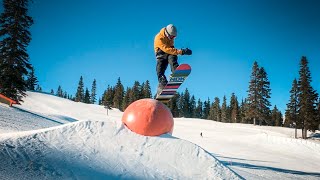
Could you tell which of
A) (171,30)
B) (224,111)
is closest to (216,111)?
(224,111)

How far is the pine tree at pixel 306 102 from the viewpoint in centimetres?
4881

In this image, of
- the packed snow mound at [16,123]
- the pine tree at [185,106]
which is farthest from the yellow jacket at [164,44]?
the pine tree at [185,106]

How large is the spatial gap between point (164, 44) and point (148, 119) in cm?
210

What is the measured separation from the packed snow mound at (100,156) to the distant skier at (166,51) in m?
1.92

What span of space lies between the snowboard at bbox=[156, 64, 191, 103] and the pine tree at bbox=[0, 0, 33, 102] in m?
24.6

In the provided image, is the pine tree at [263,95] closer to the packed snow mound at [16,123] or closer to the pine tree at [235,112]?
the pine tree at [235,112]

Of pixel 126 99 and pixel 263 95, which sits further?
pixel 126 99

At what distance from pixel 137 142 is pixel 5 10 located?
93.5 ft

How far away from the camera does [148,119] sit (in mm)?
6316

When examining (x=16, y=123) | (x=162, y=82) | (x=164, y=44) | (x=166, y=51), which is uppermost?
(x=164, y=44)

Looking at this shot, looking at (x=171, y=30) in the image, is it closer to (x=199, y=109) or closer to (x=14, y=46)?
(x=14, y=46)

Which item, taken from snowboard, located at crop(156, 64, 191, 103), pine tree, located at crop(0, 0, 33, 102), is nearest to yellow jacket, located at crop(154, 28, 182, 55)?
snowboard, located at crop(156, 64, 191, 103)

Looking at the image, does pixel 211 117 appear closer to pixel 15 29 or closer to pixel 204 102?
pixel 204 102

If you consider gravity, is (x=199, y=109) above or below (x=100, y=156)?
above
